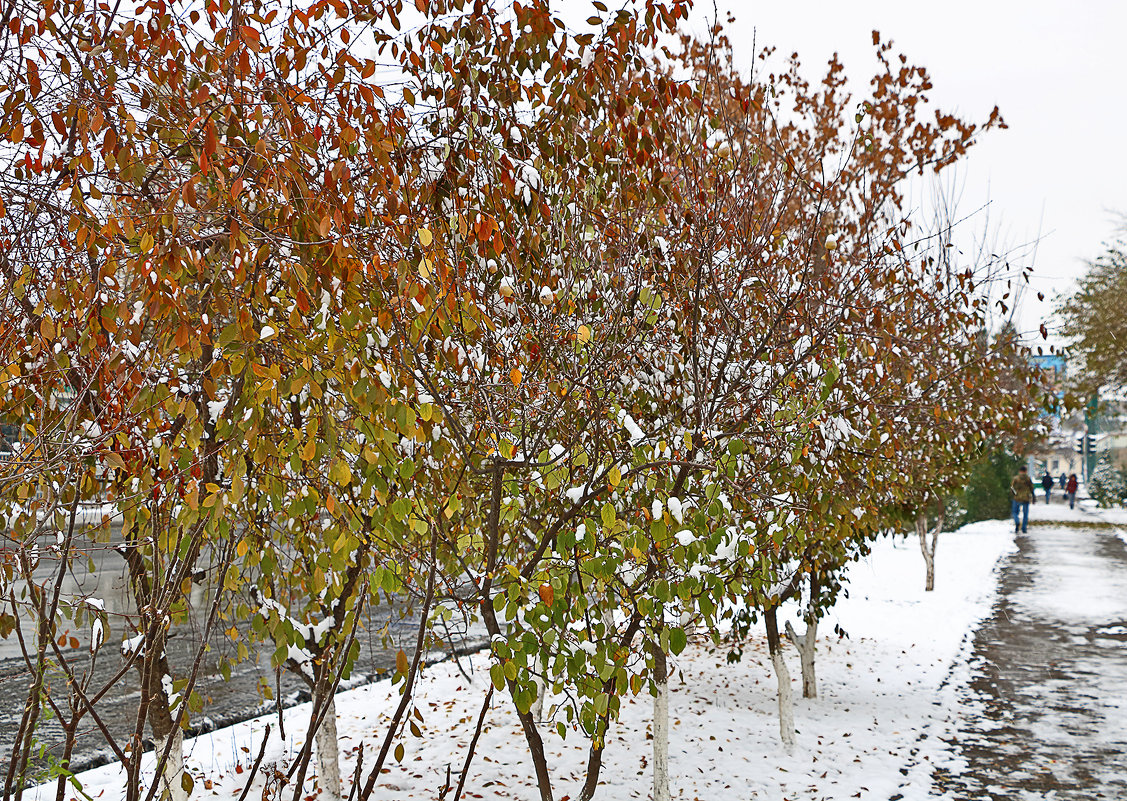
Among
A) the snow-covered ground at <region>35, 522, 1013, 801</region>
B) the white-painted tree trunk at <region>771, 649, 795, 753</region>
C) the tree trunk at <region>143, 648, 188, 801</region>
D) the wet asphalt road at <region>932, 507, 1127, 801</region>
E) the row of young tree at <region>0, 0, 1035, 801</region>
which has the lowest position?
the snow-covered ground at <region>35, 522, 1013, 801</region>

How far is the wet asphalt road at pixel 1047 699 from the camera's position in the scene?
19.5 ft

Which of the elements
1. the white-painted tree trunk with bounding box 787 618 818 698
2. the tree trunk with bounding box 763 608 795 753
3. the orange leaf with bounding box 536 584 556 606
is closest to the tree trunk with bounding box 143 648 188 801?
the orange leaf with bounding box 536 584 556 606

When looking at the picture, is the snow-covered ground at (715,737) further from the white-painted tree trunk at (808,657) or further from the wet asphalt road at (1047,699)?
the wet asphalt road at (1047,699)

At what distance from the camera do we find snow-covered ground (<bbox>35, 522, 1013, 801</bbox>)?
604 cm

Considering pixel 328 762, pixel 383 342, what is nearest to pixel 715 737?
pixel 328 762

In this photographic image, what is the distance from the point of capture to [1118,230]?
24438 millimetres

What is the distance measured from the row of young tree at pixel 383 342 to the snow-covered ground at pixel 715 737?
1360 mm

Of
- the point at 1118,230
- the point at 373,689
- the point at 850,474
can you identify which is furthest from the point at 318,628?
the point at 1118,230

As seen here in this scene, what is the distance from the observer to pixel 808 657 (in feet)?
26.2

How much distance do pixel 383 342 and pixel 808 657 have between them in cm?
627

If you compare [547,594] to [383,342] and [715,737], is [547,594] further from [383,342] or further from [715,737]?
[715,737]

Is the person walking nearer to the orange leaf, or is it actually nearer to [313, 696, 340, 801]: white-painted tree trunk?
[313, 696, 340, 801]: white-painted tree trunk

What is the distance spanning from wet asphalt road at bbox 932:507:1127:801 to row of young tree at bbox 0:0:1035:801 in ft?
8.60

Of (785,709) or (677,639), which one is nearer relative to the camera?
(677,639)
